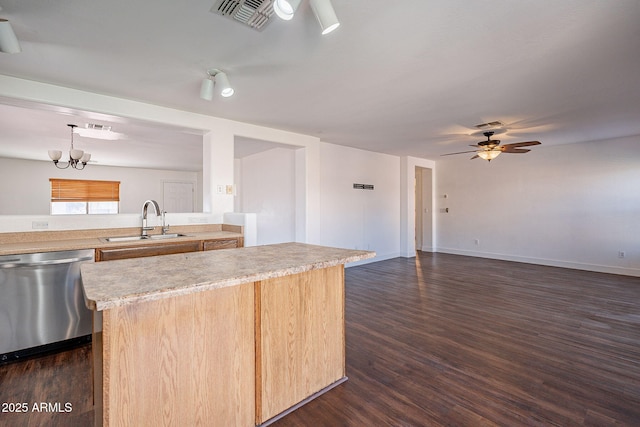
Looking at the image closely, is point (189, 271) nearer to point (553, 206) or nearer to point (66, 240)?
point (66, 240)

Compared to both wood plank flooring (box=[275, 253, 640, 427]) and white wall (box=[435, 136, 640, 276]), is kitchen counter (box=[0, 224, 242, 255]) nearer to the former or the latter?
wood plank flooring (box=[275, 253, 640, 427])

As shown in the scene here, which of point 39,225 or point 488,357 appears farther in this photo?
point 39,225

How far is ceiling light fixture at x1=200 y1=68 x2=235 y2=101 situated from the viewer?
235 cm

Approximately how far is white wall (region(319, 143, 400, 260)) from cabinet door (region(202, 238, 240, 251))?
227 cm

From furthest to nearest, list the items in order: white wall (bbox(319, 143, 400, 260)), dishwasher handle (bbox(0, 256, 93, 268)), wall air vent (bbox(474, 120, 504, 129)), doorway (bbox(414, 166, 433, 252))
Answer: doorway (bbox(414, 166, 433, 252)) < white wall (bbox(319, 143, 400, 260)) < wall air vent (bbox(474, 120, 504, 129)) < dishwasher handle (bbox(0, 256, 93, 268))

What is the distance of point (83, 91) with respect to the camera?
282 centimetres

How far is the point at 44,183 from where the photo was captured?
6.90 meters

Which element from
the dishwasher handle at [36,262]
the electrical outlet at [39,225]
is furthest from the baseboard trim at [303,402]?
the electrical outlet at [39,225]

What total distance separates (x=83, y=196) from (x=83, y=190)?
159 mm

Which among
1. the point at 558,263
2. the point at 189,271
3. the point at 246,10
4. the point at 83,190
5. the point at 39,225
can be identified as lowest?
the point at 558,263

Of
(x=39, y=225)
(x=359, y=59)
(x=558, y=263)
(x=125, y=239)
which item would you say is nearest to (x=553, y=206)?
(x=558, y=263)

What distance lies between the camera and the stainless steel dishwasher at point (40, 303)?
2.30 meters

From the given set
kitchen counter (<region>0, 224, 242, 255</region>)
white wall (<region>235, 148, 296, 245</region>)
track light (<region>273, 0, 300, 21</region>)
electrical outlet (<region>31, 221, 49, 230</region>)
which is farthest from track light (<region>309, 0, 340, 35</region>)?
white wall (<region>235, 148, 296, 245</region>)

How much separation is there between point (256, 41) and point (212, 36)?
30 cm
